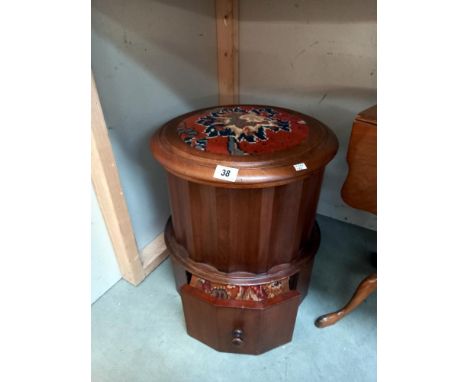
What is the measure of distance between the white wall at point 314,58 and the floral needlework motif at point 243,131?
1.09 ft

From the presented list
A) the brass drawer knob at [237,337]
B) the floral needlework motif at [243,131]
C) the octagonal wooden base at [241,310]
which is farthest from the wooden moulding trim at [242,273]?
the floral needlework motif at [243,131]

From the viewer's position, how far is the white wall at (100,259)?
1.00 meters

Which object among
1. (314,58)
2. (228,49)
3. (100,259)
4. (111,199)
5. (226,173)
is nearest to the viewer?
(226,173)

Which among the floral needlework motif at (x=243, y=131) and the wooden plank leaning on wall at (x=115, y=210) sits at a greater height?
the floral needlework motif at (x=243, y=131)

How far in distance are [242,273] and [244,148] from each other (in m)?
0.36

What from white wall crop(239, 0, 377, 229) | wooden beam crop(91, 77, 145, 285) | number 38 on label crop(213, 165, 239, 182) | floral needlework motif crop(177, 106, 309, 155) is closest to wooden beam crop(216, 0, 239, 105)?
white wall crop(239, 0, 377, 229)

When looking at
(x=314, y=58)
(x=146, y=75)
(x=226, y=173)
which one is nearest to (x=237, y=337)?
(x=226, y=173)

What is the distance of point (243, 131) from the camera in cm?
85

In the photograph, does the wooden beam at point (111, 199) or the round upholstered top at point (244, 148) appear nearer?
the round upholstered top at point (244, 148)

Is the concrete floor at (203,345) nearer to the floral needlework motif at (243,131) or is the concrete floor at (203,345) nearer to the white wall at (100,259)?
the white wall at (100,259)

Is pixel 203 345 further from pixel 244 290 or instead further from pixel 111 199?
pixel 111 199

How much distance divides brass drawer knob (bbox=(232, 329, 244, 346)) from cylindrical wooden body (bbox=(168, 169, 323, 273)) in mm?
164
